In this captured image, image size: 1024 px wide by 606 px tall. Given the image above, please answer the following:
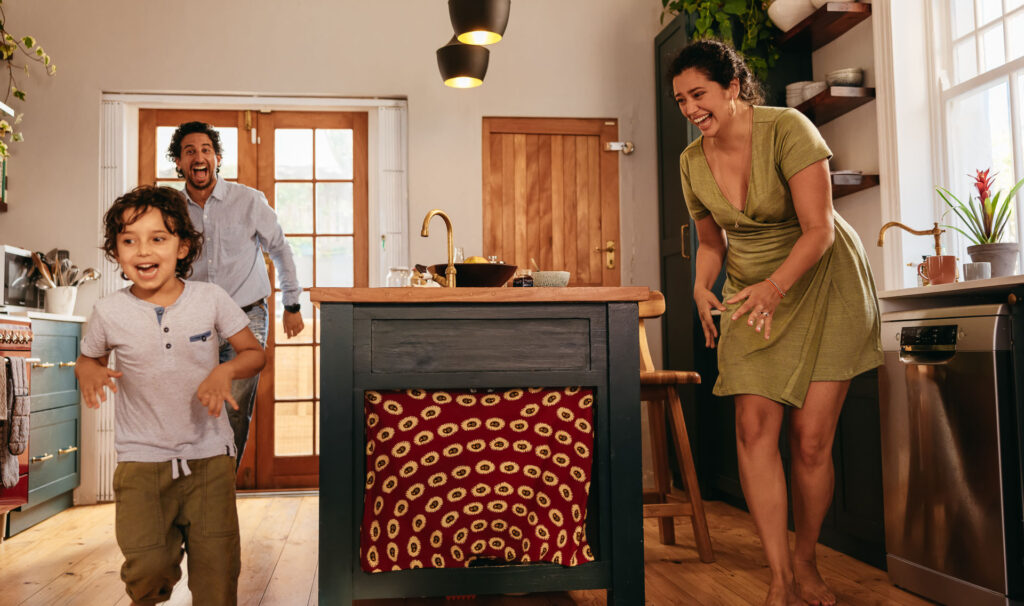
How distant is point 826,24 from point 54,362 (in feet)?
12.1

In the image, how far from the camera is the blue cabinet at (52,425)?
320 centimetres

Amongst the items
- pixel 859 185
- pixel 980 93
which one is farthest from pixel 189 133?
pixel 980 93

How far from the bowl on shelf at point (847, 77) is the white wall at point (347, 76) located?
1200 mm

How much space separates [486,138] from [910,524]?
2.88 meters

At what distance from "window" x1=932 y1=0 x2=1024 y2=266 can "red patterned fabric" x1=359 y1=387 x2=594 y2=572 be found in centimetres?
197

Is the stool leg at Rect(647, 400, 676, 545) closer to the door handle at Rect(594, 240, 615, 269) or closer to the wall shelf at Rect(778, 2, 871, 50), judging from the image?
the door handle at Rect(594, 240, 615, 269)

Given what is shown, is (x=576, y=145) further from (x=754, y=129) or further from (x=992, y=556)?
(x=992, y=556)

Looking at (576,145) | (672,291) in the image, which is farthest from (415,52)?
(672,291)

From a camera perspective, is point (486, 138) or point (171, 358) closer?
point (171, 358)

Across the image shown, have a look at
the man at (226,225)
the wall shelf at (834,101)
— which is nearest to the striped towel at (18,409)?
the man at (226,225)

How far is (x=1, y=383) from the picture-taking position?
8.80 feet

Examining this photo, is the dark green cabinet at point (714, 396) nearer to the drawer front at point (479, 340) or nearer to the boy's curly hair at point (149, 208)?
the drawer front at point (479, 340)

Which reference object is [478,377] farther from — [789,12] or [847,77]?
[789,12]

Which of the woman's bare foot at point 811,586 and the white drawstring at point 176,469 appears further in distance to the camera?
the woman's bare foot at point 811,586
